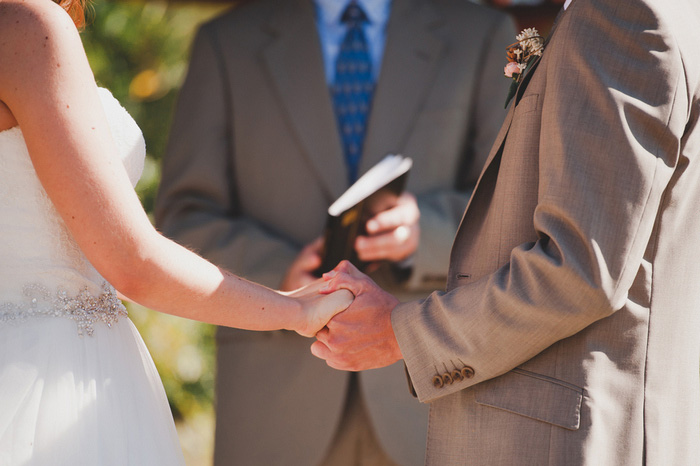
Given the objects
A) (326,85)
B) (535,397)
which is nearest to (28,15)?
(535,397)

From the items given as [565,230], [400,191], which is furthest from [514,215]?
[400,191]

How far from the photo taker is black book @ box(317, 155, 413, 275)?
7.86ft

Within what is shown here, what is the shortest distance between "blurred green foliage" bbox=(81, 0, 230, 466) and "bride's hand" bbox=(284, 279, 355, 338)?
3.36m

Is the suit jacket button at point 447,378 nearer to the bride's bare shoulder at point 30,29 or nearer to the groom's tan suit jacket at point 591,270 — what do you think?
the groom's tan suit jacket at point 591,270

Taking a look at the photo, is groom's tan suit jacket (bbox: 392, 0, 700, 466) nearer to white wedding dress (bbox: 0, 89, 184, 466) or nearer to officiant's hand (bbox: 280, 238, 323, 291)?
white wedding dress (bbox: 0, 89, 184, 466)

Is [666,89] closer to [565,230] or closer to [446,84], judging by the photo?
[565,230]

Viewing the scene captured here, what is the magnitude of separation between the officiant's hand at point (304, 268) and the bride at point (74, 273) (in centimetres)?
81

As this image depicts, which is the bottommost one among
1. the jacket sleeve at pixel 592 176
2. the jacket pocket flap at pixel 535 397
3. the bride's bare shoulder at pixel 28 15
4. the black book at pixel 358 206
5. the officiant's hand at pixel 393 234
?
the officiant's hand at pixel 393 234

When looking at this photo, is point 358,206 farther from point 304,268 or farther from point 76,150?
point 76,150

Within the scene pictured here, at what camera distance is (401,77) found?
2896mm

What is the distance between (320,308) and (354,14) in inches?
54.4

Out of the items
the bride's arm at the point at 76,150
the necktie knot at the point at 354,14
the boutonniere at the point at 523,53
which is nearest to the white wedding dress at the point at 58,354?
the bride's arm at the point at 76,150

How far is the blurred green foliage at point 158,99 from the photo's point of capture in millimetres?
5234

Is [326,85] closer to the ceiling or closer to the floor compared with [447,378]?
closer to the floor
